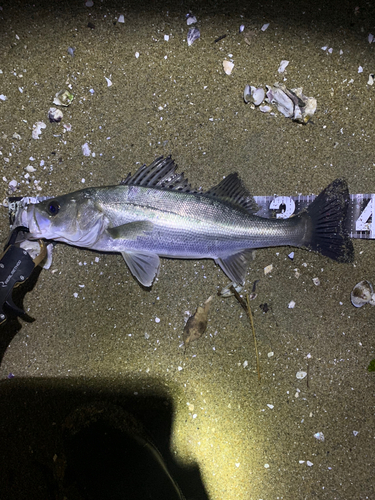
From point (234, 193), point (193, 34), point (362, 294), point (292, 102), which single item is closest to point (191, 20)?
point (193, 34)

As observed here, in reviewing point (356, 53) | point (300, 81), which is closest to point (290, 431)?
point (300, 81)

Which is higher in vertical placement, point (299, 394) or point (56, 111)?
point (56, 111)

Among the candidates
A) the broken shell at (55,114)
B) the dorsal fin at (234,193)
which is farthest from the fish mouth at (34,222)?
the dorsal fin at (234,193)

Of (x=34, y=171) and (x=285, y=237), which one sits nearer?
(x=285, y=237)

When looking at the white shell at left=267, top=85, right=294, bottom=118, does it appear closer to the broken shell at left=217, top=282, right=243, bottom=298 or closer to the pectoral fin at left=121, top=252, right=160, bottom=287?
the broken shell at left=217, top=282, right=243, bottom=298

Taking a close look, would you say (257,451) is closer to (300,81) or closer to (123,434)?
(123,434)

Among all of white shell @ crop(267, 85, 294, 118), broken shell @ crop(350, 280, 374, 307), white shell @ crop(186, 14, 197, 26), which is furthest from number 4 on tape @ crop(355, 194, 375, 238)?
white shell @ crop(186, 14, 197, 26)
